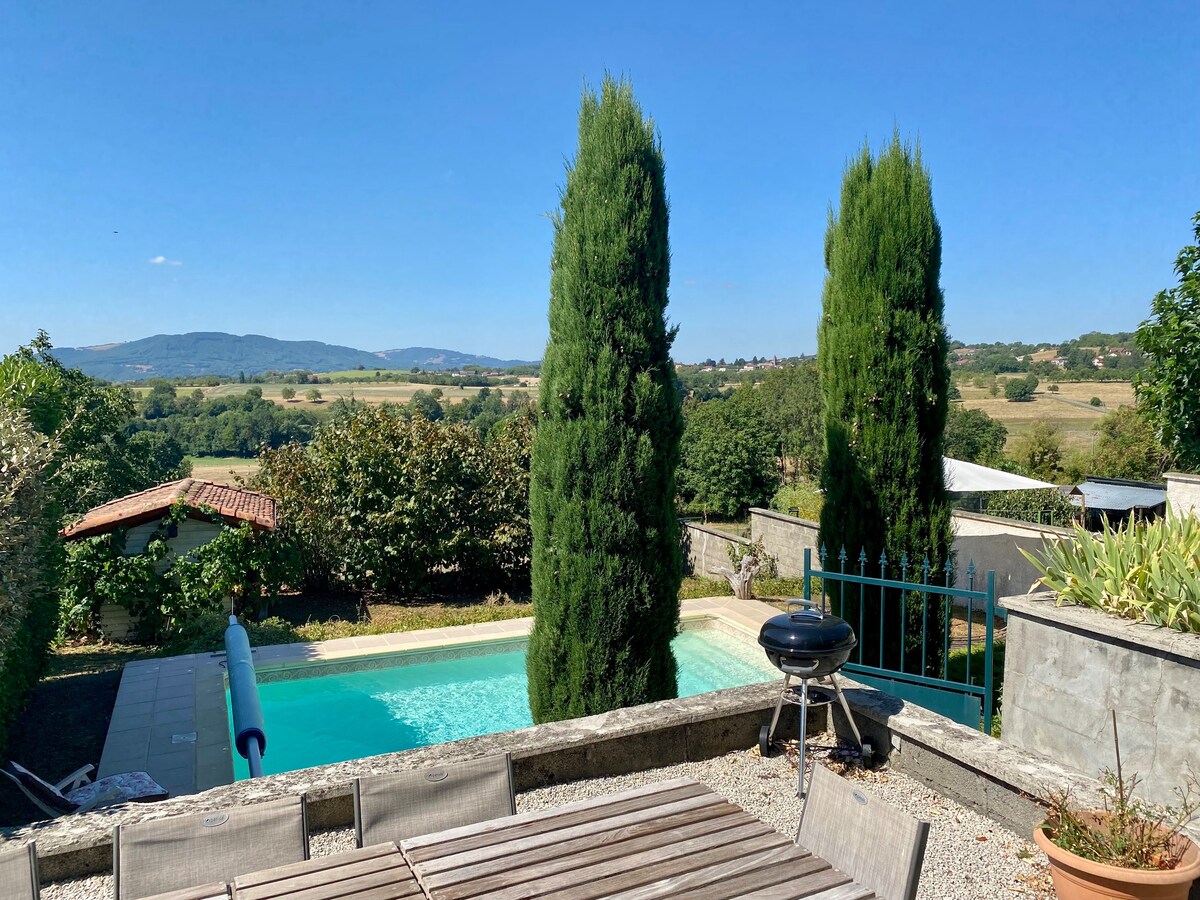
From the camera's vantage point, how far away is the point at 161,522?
1153 centimetres

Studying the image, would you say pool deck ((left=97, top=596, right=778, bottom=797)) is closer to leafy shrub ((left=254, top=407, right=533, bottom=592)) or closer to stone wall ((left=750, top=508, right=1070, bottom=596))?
stone wall ((left=750, top=508, right=1070, bottom=596))

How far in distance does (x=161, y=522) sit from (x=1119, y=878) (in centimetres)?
1217

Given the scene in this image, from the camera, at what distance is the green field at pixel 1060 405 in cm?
4266

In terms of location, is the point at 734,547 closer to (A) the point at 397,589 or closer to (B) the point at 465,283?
(A) the point at 397,589

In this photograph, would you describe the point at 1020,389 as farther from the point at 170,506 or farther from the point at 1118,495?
the point at 170,506

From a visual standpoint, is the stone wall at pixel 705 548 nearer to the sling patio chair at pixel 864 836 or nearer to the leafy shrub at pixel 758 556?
the leafy shrub at pixel 758 556

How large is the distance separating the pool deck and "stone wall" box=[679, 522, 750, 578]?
154 cm

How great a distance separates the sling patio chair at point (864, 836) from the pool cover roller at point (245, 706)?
4.66 m

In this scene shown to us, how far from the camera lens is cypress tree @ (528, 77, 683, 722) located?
19.0 feet

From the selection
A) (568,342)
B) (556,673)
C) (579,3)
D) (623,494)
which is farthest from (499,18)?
(556,673)


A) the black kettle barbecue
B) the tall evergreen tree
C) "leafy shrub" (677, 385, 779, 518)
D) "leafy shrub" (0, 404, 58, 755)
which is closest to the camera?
the black kettle barbecue

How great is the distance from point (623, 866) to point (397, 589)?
12696 millimetres

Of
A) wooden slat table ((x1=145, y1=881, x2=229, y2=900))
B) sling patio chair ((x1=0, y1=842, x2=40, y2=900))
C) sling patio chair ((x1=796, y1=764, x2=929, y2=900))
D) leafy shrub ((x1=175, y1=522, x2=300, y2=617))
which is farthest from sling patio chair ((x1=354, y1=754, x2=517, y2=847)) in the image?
leafy shrub ((x1=175, y1=522, x2=300, y2=617))

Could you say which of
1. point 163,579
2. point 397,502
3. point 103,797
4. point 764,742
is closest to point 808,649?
point 764,742
